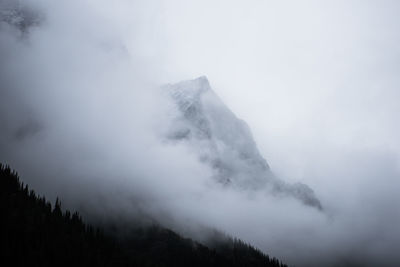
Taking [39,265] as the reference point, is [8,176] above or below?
above

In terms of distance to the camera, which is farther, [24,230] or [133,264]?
[133,264]

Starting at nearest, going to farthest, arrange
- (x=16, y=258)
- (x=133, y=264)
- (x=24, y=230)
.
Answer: (x=16, y=258) → (x=24, y=230) → (x=133, y=264)

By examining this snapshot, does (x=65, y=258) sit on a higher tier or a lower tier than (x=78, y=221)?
lower

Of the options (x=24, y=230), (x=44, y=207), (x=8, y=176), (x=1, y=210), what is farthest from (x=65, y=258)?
(x=8, y=176)

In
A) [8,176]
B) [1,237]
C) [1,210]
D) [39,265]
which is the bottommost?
[39,265]

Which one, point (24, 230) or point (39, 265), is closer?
point (39, 265)

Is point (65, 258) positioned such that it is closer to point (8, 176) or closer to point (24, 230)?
point (24, 230)

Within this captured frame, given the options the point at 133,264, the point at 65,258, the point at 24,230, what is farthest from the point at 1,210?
the point at 133,264

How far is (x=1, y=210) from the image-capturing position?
141500 mm

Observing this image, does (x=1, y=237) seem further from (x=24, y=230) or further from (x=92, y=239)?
(x=92, y=239)

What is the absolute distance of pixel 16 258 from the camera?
4697 inches

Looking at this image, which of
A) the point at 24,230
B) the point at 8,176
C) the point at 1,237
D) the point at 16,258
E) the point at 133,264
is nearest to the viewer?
the point at 16,258

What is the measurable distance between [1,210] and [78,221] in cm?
4542

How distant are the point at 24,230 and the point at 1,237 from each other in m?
11.0
